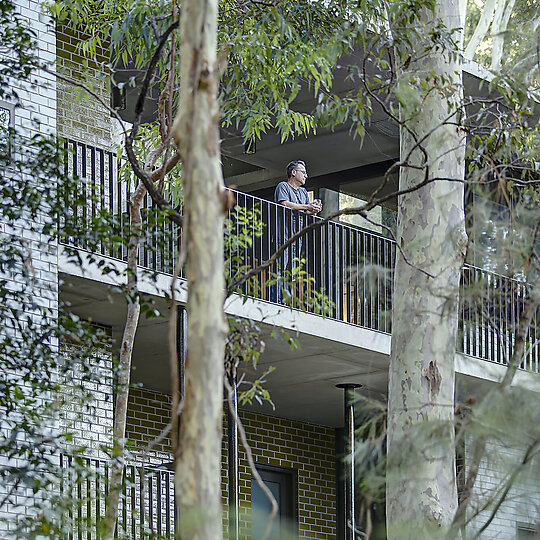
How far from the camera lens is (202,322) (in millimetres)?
3775

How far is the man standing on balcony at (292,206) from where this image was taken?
12656 mm

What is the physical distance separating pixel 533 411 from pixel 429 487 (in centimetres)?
285

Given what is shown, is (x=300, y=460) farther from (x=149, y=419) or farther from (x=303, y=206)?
(x=303, y=206)

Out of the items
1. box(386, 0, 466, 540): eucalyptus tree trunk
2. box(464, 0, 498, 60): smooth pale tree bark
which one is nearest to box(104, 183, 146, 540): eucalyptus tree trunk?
box(386, 0, 466, 540): eucalyptus tree trunk

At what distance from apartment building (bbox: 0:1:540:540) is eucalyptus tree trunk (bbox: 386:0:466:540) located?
0.32 metres

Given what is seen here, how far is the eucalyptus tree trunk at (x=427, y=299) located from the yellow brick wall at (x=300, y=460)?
7339mm

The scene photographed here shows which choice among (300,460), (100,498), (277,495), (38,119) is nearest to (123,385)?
(100,498)

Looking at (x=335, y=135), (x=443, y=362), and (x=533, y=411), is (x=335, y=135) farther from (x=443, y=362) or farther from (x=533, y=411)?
(x=533, y=411)

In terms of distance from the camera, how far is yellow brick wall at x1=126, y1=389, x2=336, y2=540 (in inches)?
643

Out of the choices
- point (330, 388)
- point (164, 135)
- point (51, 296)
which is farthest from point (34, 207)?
point (330, 388)

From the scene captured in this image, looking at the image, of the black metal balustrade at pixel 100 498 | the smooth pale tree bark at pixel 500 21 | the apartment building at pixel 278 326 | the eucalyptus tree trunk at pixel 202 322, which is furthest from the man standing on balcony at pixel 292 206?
the eucalyptus tree trunk at pixel 202 322

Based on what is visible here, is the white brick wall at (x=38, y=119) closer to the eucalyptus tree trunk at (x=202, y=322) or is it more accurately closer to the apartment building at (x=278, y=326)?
the apartment building at (x=278, y=326)

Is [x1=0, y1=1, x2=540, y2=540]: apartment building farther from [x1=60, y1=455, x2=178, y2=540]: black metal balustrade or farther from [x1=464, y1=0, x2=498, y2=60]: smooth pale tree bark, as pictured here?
[x1=464, y1=0, x2=498, y2=60]: smooth pale tree bark

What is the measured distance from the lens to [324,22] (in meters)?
10.3
